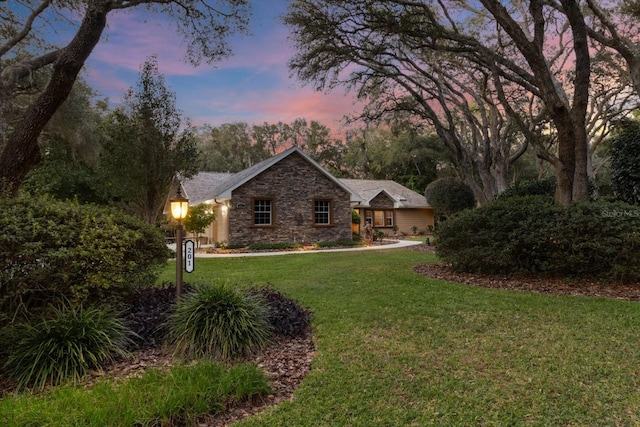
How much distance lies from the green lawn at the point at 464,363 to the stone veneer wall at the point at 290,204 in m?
10.4

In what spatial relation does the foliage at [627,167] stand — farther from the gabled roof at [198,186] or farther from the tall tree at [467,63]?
the gabled roof at [198,186]

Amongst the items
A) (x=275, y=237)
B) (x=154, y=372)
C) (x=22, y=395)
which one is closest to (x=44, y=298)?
(x=22, y=395)

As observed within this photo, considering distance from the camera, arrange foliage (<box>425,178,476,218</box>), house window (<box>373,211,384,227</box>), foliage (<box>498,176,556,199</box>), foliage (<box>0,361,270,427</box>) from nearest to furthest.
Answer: foliage (<box>0,361,270,427</box>) → foliage (<box>498,176,556,199</box>) → foliage (<box>425,178,476,218</box>) → house window (<box>373,211,384,227</box>)

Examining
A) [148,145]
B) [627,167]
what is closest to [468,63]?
[627,167]

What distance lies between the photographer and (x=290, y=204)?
16.9 meters

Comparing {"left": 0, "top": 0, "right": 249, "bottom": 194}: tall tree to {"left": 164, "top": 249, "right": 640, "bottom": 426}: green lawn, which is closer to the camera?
{"left": 164, "top": 249, "right": 640, "bottom": 426}: green lawn

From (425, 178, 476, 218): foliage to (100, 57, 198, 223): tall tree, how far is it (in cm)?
1594

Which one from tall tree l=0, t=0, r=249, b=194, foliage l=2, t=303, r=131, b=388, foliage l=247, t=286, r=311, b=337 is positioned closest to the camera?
foliage l=2, t=303, r=131, b=388

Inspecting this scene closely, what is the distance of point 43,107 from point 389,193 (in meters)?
21.3

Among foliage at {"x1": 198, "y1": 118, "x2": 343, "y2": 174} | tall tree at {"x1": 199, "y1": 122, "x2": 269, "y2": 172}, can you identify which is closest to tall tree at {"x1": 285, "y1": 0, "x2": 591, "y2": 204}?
foliage at {"x1": 198, "y1": 118, "x2": 343, "y2": 174}

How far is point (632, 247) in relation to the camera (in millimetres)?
6031

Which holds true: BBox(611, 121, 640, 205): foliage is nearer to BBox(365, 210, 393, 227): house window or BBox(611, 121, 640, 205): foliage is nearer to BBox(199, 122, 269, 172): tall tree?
BBox(365, 210, 393, 227): house window

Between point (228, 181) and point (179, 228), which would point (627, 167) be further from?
point (228, 181)

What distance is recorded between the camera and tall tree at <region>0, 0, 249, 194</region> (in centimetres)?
641
